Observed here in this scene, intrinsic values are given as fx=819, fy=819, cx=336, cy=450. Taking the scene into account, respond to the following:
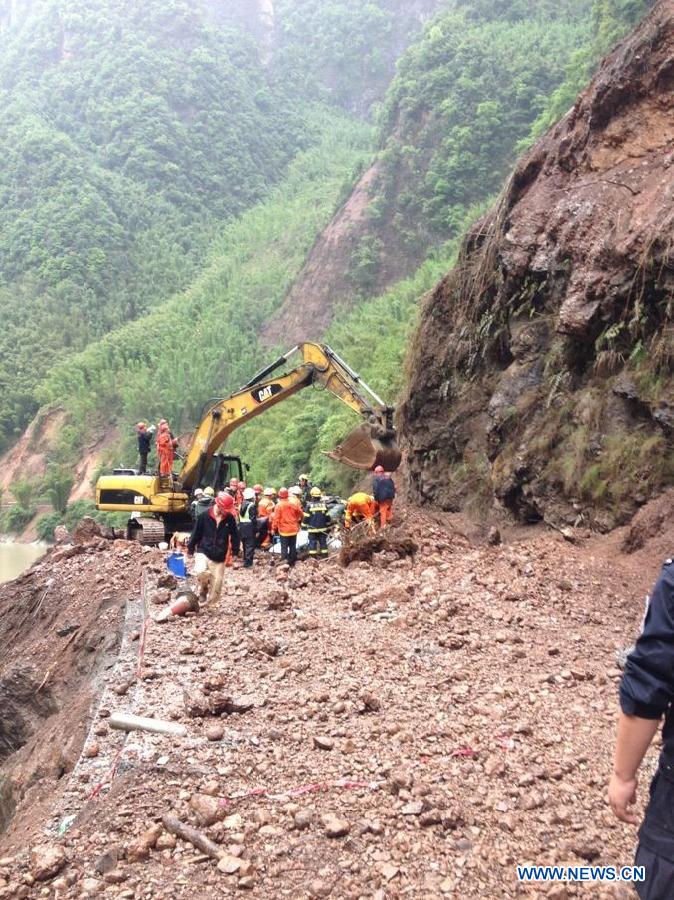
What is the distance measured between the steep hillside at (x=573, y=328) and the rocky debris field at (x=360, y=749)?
5.34 ft

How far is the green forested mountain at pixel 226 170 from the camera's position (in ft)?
153

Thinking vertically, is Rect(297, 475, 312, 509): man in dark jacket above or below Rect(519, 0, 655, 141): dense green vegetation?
below

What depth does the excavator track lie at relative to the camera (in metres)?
17.0

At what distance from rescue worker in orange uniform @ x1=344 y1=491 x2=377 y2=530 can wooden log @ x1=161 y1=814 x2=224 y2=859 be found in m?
9.57

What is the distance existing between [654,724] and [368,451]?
11.6 m

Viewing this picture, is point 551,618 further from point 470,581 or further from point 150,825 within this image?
point 150,825

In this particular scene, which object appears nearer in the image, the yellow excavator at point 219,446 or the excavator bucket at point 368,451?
the excavator bucket at point 368,451

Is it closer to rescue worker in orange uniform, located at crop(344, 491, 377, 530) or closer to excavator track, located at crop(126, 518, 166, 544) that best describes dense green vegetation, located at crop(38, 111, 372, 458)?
excavator track, located at crop(126, 518, 166, 544)

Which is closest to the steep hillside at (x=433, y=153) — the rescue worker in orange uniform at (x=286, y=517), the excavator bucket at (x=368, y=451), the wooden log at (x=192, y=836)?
the excavator bucket at (x=368, y=451)

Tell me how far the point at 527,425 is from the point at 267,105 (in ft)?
317

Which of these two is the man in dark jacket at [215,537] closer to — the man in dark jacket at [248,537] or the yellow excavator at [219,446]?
the man in dark jacket at [248,537]

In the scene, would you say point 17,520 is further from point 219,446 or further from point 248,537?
point 248,537

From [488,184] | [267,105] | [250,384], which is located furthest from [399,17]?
[250,384]

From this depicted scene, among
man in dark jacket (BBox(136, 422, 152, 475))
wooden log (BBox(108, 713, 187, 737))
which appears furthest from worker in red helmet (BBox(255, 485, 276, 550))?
wooden log (BBox(108, 713, 187, 737))
